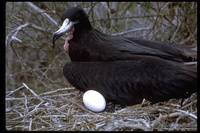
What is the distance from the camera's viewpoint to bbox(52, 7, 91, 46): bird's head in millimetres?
3906

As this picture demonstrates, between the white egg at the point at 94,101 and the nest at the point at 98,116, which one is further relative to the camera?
the white egg at the point at 94,101

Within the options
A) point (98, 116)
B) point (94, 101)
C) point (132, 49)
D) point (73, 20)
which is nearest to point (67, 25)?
point (73, 20)

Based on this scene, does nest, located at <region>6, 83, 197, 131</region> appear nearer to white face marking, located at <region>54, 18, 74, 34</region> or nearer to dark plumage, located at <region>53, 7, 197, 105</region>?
dark plumage, located at <region>53, 7, 197, 105</region>

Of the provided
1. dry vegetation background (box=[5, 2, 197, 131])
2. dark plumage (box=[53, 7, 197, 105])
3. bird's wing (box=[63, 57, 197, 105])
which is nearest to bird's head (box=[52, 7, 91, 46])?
dark plumage (box=[53, 7, 197, 105])

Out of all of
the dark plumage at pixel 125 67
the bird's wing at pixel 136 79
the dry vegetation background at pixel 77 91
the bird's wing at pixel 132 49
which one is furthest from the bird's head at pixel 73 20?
the dry vegetation background at pixel 77 91

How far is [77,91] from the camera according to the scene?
425cm

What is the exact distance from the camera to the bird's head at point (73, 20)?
3.91 metres

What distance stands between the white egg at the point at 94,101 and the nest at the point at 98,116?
5 centimetres

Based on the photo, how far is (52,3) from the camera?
4891 mm

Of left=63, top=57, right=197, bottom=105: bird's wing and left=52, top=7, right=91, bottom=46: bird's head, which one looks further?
left=52, top=7, right=91, bottom=46: bird's head

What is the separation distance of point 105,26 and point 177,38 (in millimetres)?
755

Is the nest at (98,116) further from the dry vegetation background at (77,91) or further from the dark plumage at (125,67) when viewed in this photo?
the dark plumage at (125,67)

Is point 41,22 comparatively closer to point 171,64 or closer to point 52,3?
point 52,3

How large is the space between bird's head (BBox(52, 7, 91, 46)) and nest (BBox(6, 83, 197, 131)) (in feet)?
1.86
